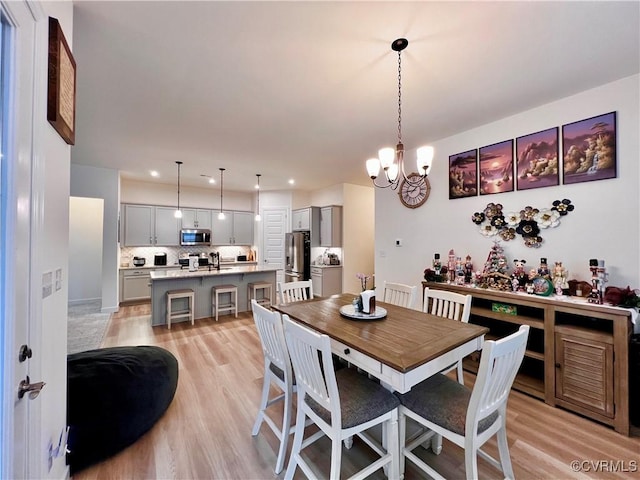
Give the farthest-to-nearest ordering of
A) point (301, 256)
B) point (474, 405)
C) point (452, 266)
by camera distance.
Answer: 1. point (301, 256)
2. point (452, 266)
3. point (474, 405)

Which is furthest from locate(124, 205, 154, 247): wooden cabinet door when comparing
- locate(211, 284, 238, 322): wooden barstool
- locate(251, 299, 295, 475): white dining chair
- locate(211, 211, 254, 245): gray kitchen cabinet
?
locate(251, 299, 295, 475): white dining chair

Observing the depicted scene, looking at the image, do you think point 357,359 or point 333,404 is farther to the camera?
point 357,359

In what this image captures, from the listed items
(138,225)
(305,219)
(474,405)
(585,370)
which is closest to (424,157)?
(474,405)

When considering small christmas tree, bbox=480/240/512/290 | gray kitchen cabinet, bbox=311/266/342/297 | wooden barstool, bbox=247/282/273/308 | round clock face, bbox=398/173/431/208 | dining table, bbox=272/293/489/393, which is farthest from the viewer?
gray kitchen cabinet, bbox=311/266/342/297

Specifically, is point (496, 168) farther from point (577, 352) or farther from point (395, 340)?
point (395, 340)

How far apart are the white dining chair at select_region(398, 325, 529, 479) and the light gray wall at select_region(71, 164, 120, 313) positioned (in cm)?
552

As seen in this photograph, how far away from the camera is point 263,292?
5.37m

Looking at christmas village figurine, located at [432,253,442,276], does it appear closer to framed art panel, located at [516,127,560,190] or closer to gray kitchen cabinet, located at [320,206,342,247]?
framed art panel, located at [516,127,560,190]

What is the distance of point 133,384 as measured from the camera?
1.89m

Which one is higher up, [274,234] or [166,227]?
[166,227]

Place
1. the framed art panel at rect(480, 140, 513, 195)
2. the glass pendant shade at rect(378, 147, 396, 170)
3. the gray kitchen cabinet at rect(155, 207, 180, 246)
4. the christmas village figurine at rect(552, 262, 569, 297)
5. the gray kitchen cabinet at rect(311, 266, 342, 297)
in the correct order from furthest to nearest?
1. the gray kitchen cabinet at rect(155, 207, 180, 246)
2. the gray kitchen cabinet at rect(311, 266, 342, 297)
3. the framed art panel at rect(480, 140, 513, 195)
4. the christmas village figurine at rect(552, 262, 569, 297)
5. the glass pendant shade at rect(378, 147, 396, 170)

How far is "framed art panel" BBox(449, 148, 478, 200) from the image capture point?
3197 millimetres

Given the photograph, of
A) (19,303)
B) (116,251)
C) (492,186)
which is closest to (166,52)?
(19,303)

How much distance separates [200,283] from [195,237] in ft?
7.05
